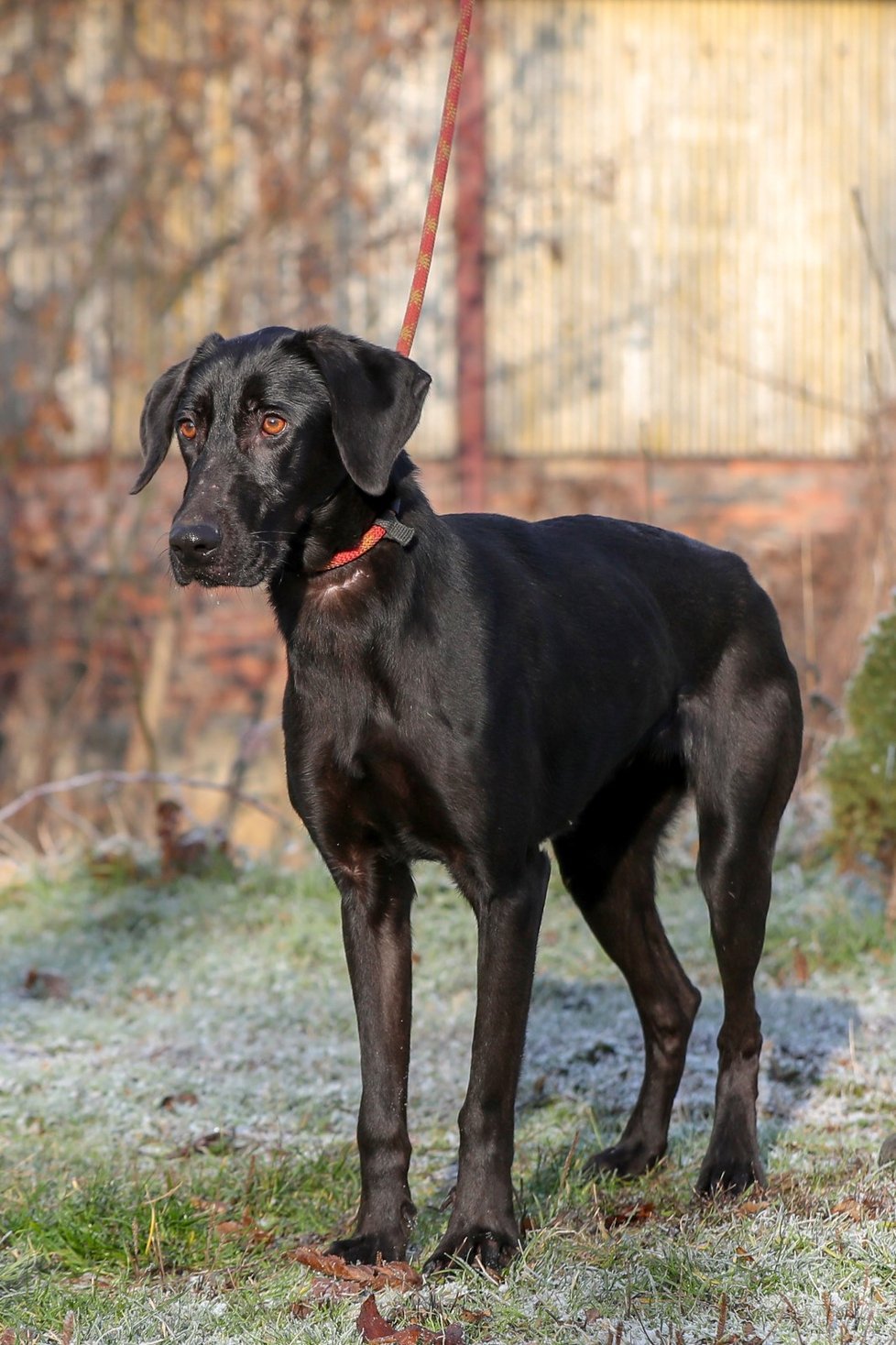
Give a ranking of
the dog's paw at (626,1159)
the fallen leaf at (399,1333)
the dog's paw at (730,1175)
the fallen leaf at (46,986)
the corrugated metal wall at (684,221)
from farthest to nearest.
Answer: the corrugated metal wall at (684,221) < the fallen leaf at (46,986) < the dog's paw at (626,1159) < the dog's paw at (730,1175) < the fallen leaf at (399,1333)

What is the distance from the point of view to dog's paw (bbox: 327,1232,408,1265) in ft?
9.82

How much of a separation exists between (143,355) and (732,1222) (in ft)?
26.5

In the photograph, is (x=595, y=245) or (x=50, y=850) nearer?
(x=50, y=850)

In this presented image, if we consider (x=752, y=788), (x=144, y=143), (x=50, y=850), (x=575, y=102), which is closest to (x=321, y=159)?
(x=144, y=143)

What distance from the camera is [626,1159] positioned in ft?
11.9

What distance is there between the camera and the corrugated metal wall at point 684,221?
10.9 meters

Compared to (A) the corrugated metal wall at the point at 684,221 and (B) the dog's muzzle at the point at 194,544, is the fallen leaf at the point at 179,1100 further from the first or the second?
(A) the corrugated metal wall at the point at 684,221

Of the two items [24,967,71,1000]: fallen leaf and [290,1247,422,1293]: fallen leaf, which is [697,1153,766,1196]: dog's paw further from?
[24,967,71,1000]: fallen leaf

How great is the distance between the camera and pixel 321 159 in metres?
9.98

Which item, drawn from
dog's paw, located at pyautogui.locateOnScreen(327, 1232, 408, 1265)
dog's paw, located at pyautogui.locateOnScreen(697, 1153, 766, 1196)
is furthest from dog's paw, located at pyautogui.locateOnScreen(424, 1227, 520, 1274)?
dog's paw, located at pyautogui.locateOnScreen(697, 1153, 766, 1196)

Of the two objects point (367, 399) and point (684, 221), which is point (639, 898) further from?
point (684, 221)

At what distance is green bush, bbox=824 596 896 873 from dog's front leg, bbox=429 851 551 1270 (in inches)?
104

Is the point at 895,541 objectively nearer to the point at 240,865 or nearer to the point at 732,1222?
the point at 240,865

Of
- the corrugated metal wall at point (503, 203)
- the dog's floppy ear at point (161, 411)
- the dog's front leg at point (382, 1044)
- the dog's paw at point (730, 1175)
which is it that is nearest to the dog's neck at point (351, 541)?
the dog's floppy ear at point (161, 411)
